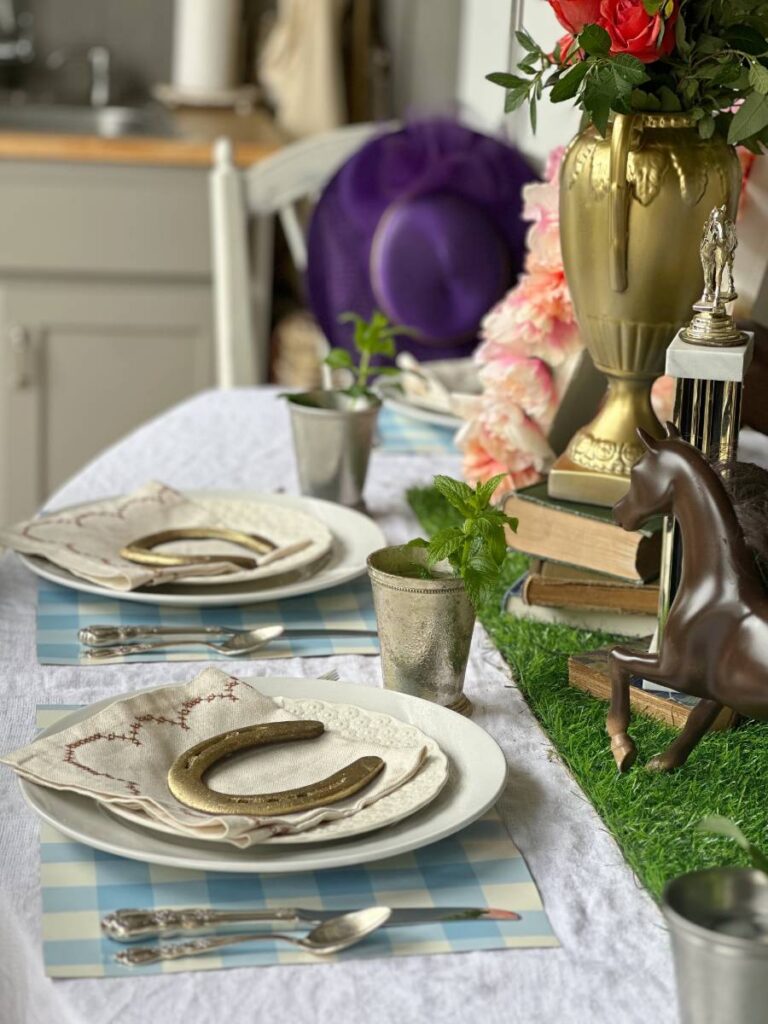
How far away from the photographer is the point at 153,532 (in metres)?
1.06

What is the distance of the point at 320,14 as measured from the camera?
9.55 feet

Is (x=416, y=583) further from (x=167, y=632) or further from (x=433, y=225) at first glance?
(x=433, y=225)

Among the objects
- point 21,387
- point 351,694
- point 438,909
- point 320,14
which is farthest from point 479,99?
point 438,909

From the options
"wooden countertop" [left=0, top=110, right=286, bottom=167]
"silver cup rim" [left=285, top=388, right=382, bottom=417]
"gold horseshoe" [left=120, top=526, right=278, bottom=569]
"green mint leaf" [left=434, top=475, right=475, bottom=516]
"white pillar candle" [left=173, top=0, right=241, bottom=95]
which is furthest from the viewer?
"white pillar candle" [left=173, top=0, right=241, bottom=95]

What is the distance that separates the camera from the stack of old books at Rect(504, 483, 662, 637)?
0.89 metres

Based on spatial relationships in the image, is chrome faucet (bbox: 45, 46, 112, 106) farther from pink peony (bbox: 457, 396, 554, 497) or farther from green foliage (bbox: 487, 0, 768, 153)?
green foliage (bbox: 487, 0, 768, 153)

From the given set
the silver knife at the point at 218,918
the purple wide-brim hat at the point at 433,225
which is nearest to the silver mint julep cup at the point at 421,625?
the silver knife at the point at 218,918

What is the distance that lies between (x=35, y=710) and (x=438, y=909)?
0.31 metres

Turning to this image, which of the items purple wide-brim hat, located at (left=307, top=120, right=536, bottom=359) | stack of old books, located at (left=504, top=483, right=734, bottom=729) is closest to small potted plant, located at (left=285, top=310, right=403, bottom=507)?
stack of old books, located at (left=504, top=483, right=734, bottom=729)

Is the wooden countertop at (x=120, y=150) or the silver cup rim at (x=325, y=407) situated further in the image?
the wooden countertop at (x=120, y=150)

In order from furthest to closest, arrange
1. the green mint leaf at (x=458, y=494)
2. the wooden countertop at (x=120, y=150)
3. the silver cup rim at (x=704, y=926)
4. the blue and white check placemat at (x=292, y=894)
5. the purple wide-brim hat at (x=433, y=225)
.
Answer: the wooden countertop at (x=120, y=150) → the purple wide-brim hat at (x=433, y=225) → the green mint leaf at (x=458, y=494) → the blue and white check placemat at (x=292, y=894) → the silver cup rim at (x=704, y=926)

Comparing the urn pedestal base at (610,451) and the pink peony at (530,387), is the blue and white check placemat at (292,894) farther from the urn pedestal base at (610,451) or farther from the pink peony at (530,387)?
the pink peony at (530,387)

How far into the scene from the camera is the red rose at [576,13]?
82 cm

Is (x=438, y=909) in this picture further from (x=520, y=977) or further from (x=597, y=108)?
(x=597, y=108)
